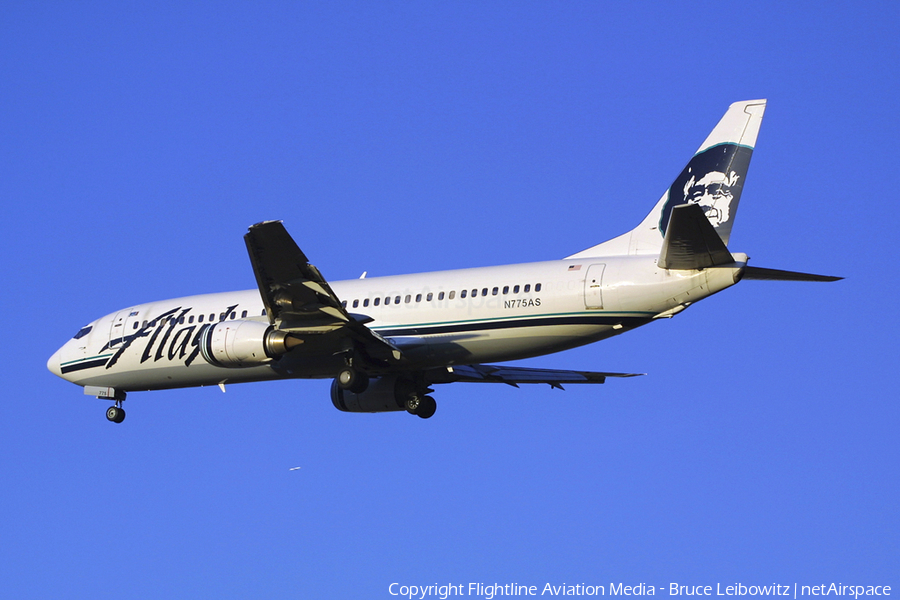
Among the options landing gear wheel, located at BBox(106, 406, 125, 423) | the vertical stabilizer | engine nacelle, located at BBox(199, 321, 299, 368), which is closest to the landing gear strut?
landing gear wheel, located at BBox(106, 406, 125, 423)

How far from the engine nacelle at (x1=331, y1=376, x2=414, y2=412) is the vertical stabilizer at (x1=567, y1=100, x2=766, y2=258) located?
24.0ft

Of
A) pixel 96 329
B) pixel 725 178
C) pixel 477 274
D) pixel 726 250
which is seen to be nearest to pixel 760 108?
pixel 725 178

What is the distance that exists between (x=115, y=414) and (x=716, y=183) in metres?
18.1

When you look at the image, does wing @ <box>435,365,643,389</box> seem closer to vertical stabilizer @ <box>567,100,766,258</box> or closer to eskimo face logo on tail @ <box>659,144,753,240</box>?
vertical stabilizer @ <box>567,100,766,258</box>

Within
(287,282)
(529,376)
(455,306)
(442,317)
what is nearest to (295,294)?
(287,282)

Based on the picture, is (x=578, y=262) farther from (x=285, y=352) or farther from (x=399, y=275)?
(x=285, y=352)

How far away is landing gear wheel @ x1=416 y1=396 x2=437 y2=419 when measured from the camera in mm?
31469

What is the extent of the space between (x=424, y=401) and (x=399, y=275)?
12.9 feet

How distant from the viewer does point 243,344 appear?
27.5m

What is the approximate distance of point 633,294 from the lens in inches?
1003

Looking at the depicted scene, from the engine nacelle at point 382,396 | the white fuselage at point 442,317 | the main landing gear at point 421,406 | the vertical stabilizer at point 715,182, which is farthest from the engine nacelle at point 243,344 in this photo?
the vertical stabilizer at point 715,182

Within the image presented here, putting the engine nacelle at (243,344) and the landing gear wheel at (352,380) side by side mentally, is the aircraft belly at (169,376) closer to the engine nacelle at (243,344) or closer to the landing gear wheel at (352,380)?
the engine nacelle at (243,344)

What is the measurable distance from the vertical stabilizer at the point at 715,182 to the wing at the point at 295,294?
21.2 ft

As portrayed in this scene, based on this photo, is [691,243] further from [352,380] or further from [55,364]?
[55,364]
